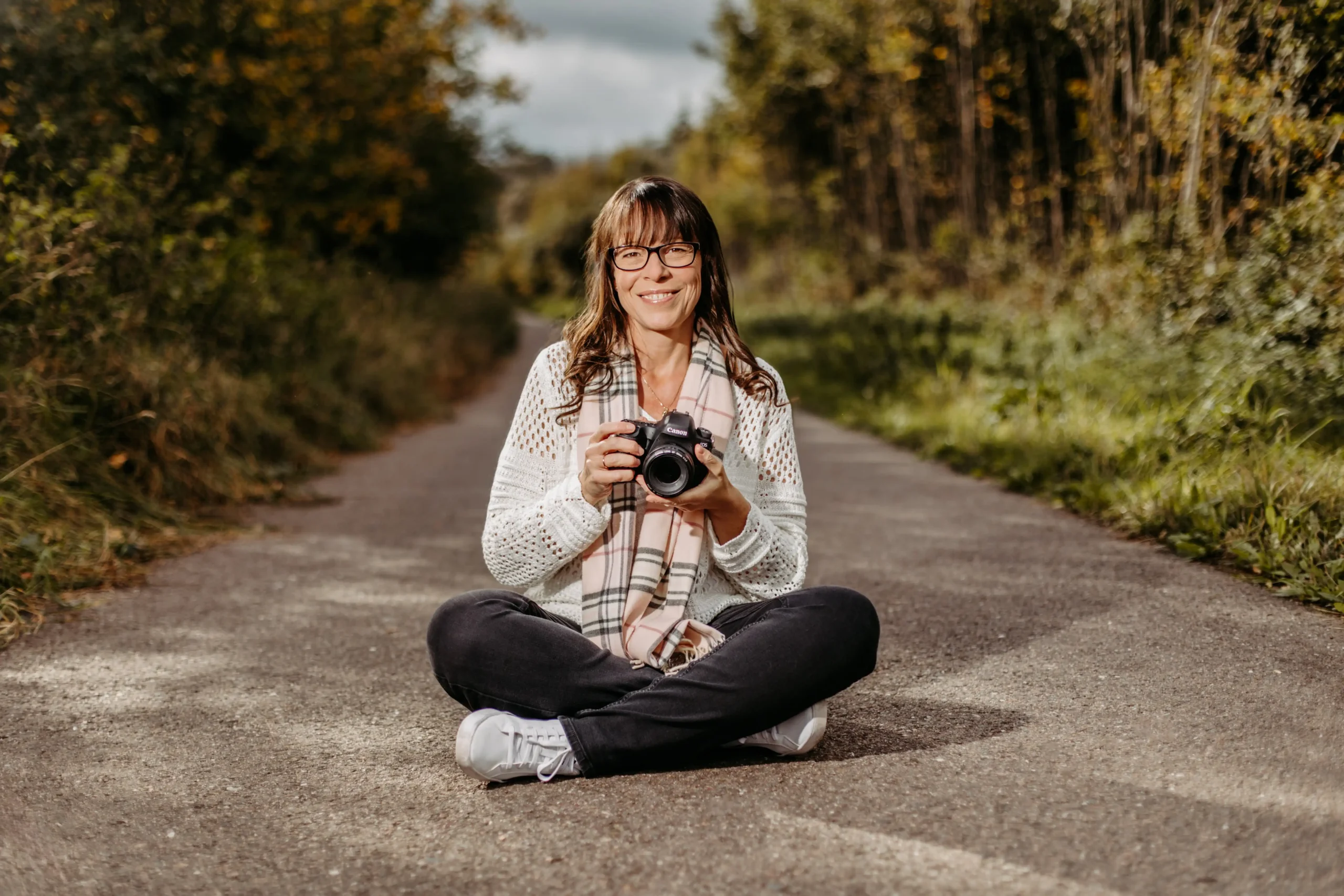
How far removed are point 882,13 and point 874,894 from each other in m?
16.7

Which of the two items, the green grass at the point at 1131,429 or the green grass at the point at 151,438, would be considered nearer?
the green grass at the point at 1131,429

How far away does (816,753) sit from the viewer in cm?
279

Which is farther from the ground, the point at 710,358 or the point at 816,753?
the point at 710,358

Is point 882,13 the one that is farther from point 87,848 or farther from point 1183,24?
point 87,848

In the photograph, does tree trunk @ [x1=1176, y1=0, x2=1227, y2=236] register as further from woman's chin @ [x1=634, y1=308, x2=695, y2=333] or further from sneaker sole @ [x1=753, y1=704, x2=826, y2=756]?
sneaker sole @ [x1=753, y1=704, x2=826, y2=756]

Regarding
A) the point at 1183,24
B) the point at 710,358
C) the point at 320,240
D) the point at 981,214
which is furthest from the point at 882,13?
the point at 710,358

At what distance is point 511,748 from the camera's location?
2.57 meters

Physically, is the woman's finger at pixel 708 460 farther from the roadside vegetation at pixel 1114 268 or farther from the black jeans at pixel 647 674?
the roadside vegetation at pixel 1114 268

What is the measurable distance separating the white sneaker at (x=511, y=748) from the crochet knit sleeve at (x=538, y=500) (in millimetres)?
375

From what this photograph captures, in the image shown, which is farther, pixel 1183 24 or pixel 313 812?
pixel 1183 24

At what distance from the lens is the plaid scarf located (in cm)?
276

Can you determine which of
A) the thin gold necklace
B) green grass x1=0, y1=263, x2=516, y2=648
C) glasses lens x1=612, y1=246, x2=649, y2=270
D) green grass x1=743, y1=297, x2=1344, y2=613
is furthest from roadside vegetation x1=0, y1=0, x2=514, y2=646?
green grass x1=743, y1=297, x2=1344, y2=613

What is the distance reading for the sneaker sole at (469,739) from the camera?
2547mm

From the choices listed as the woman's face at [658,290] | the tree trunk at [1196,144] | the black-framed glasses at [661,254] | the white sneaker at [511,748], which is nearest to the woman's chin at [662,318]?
the woman's face at [658,290]
